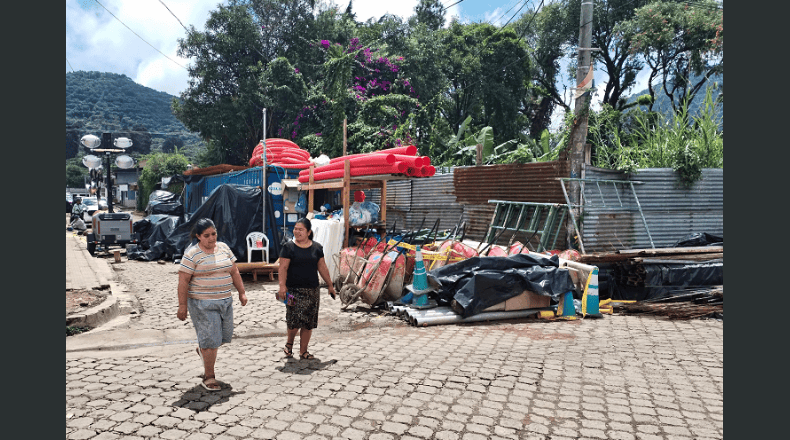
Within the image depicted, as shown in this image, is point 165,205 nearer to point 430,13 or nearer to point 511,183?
point 511,183

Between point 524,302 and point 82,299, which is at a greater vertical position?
point 524,302

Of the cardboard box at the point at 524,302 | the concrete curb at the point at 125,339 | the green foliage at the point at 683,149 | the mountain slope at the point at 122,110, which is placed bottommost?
the concrete curb at the point at 125,339

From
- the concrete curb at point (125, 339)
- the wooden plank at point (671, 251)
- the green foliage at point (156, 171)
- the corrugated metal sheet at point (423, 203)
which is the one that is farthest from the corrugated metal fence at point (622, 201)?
the green foliage at point (156, 171)

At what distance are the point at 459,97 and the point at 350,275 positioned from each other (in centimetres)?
2414

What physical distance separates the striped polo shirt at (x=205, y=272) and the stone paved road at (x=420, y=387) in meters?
0.83

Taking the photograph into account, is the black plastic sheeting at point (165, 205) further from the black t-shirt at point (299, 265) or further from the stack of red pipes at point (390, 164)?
the black t-shirt at point (299, 265)

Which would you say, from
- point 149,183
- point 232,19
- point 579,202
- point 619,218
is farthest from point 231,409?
point 149,183

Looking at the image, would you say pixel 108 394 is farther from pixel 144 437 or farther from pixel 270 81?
pixel 270 81

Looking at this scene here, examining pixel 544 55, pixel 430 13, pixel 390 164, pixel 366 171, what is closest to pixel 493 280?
pixel 390 164

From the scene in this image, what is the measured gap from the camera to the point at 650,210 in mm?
10367

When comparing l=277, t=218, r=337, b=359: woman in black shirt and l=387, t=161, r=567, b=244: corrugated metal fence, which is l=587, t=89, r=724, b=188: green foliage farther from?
l=277, t=218, r=337, b=359: woman in black shirt

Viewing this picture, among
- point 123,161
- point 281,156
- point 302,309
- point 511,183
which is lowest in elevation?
point 302,309

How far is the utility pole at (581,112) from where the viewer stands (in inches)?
391

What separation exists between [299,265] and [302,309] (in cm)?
45
